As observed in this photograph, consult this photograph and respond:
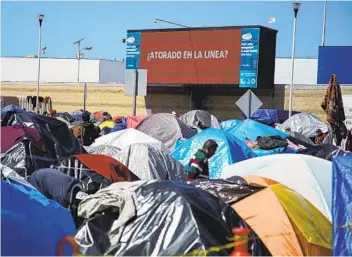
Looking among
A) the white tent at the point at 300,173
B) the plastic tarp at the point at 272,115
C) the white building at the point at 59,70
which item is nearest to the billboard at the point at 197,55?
the plastic tarp at the point at 272,115

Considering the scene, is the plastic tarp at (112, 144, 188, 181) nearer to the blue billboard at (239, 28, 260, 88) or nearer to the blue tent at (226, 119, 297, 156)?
the blue tent at (226, 119, 297, 156)

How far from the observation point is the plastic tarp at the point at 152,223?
5.02 metres

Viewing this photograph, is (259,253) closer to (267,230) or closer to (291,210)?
(267,230)

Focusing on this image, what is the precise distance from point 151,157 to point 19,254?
5619mm

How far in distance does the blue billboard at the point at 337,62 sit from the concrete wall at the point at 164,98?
2163 millimetres

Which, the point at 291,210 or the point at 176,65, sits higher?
the point at 176,65

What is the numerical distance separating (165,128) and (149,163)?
7.55 m

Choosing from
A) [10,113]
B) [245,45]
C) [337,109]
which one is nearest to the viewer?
[10,113]

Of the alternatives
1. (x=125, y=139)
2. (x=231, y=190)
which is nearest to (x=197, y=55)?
(x=125, y=139)

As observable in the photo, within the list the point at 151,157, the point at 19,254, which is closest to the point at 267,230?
the point at 19,254

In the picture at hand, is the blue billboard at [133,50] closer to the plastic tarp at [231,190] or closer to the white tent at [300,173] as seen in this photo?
Result: the white tent at [300,173]

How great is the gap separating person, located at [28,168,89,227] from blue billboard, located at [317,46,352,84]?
91.9ft

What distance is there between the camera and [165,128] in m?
17.8

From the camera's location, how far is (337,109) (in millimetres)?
15359
